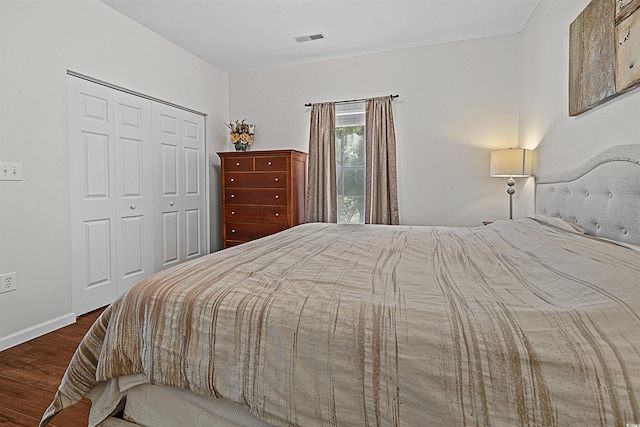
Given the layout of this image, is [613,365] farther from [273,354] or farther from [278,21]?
[278,21]

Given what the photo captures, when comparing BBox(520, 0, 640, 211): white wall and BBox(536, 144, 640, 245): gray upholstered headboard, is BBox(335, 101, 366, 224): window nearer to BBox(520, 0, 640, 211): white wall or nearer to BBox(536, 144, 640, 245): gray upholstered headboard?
BBox(520, 0, 640, 211): white wall

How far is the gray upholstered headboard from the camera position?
5.19 ft

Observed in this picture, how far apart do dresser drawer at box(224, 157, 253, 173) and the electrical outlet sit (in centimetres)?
232

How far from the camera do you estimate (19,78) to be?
2.43 m

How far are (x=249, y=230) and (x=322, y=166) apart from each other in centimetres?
117

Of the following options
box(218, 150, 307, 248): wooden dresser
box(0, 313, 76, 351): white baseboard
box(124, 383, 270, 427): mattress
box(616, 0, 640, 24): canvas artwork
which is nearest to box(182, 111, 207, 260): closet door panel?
box(218, 150, 307, 248): wooden dresser

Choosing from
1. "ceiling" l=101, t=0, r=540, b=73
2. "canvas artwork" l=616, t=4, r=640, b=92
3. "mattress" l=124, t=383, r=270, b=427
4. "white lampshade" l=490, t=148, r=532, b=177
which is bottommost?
"mattress" l=124, t=383, r=270, b=427

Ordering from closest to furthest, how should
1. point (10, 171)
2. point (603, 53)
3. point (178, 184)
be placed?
point (603, 53), point (10, 171), point (178, 184)

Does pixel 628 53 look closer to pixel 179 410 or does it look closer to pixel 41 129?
pixel 179 410

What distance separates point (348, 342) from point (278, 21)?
3.29 metres

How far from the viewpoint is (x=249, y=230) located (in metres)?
4.23

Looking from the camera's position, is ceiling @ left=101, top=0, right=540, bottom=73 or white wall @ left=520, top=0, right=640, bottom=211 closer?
white wall @ left=520, top=0, right=640, bottom=211

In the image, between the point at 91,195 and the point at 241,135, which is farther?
the point at 241,135

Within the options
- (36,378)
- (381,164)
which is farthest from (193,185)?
(36,378)
